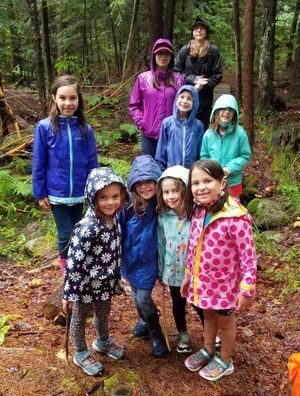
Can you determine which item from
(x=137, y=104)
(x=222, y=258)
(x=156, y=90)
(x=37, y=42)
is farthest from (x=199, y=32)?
(x=222, y=258)

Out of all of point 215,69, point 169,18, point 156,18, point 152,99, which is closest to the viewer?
point 152,99

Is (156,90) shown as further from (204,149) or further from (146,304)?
(146,304)

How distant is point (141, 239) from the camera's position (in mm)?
3160

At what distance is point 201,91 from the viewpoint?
18.4 ft

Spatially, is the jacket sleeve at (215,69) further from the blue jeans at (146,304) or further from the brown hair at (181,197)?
the blue jeans at (146,304)

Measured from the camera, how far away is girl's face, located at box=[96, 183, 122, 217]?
9.56 feet

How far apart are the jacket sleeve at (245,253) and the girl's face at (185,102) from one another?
1.97 m

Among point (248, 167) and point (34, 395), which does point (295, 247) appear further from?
point (34, 395)

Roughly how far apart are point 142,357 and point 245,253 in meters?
1.35

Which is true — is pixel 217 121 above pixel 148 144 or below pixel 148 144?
above

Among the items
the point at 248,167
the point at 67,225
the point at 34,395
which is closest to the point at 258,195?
the point at 248,167

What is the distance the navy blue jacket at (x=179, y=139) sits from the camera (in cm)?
448

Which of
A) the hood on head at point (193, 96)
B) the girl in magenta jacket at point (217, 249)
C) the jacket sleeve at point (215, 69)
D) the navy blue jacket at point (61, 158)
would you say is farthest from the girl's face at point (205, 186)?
the jacket sleeve at point (215, 69)

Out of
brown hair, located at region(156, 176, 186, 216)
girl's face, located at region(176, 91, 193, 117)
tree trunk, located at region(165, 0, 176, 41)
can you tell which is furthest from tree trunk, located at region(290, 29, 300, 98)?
brown hair, located at region(156, 176, 186, 216)
